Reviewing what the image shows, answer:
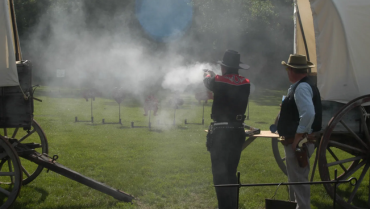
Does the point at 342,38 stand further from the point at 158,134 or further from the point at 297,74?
the point at 158,134

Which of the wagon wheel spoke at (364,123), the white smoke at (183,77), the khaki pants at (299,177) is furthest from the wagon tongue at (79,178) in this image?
the white smoke at (183,77)

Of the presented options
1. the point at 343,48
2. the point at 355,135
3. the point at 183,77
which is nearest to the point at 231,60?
the point at 343,48

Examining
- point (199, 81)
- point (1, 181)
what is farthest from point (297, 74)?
point (199, 81)

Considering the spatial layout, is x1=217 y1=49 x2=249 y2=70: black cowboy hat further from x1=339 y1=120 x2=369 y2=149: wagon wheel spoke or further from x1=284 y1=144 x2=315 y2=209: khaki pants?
x1=339 y1=120 x2=369 y2=149: wagon wheel spoke

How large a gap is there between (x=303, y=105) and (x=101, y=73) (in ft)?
57.9

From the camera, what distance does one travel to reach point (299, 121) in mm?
4152

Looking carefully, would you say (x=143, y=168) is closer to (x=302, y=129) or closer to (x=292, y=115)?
(x=292, y=115)

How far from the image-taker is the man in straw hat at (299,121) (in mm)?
4023

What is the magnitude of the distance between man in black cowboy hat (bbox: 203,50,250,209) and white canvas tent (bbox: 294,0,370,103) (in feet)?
3.81

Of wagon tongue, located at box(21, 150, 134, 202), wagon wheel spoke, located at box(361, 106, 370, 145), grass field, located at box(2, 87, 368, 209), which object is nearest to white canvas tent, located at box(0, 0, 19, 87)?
wagon tongue, located at box(21, 150, 134, 202)

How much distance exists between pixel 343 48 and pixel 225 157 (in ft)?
Answer: 6.75

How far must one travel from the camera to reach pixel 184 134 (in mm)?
11055

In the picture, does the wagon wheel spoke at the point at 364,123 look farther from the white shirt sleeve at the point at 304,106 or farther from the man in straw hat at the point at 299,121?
the white shirt sleeve at the point at 304,106

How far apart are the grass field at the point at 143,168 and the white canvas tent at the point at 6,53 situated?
1734mm
